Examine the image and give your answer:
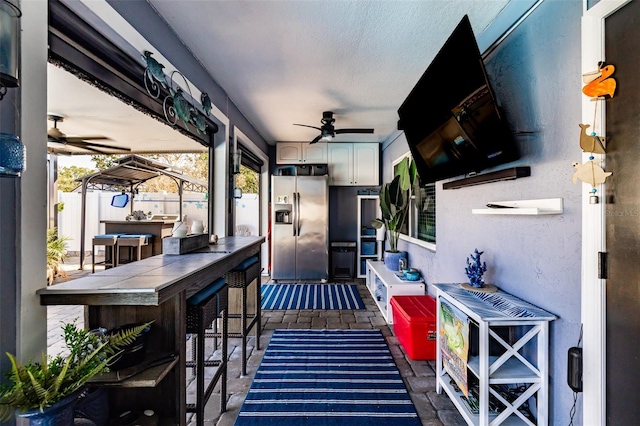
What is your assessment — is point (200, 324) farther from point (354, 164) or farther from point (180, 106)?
point (354, 164)

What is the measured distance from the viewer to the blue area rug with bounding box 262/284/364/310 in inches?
152

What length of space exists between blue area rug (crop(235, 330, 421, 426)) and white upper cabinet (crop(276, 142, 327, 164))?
3.36m

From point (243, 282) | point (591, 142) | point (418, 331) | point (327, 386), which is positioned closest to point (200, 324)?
point (243, 282)

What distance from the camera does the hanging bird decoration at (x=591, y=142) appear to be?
1157mm

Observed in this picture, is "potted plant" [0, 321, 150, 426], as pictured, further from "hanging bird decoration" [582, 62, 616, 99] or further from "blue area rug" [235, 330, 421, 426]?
"hanging bird decoration" [582, 62, 616, 99]

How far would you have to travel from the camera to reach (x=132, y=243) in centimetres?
395

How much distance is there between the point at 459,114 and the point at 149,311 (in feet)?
7.06

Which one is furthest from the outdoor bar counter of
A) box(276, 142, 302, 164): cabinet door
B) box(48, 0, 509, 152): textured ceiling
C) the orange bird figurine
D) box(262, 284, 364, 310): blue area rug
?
box(276, 142, 302, 164): cabinet door

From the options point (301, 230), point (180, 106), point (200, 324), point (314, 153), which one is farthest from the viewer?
point (314, 153)

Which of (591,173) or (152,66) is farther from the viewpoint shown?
(152,66)

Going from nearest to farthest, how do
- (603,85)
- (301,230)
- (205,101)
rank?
(603,85) → (205,101) → (301,230)

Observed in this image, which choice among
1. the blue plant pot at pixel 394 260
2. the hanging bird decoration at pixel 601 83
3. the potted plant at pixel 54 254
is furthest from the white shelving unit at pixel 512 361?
the potted plant at pixel 54 254

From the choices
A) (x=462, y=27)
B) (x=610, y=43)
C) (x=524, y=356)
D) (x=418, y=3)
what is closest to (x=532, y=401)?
(x=524, y=356)

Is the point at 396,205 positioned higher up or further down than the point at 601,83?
further down
